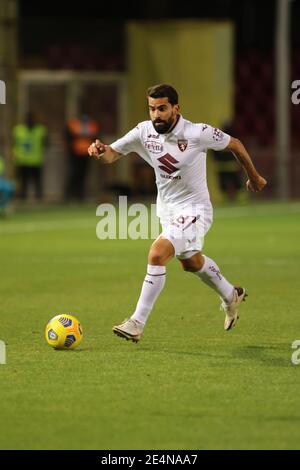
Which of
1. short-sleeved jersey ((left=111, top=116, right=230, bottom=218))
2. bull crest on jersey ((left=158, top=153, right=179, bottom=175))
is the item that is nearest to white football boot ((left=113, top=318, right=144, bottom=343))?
short-sleeved jersey ((left=111, top=116, right=230, bottom=218))

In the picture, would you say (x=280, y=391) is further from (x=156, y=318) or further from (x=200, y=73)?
(x=200, y=73)

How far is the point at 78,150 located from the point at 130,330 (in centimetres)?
2162

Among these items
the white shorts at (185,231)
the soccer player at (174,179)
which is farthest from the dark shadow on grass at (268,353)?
the white shorts at (185,231)

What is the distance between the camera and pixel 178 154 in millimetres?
10367

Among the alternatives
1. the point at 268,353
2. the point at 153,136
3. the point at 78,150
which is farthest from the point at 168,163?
the point at 78,150

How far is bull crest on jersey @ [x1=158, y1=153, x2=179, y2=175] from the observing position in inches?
408

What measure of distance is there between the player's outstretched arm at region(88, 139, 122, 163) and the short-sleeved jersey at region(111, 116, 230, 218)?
0.07 m

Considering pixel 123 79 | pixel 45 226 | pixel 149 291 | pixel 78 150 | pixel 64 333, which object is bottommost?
pixel 64 333

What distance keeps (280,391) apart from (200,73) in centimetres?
2502

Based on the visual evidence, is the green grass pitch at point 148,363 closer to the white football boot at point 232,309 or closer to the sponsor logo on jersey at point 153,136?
the white football boot at point 232,309

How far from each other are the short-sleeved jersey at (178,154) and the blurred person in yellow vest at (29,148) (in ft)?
64.7

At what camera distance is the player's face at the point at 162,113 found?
33.2ft

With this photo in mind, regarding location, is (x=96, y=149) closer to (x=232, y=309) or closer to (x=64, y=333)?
(x=64, y=333)
